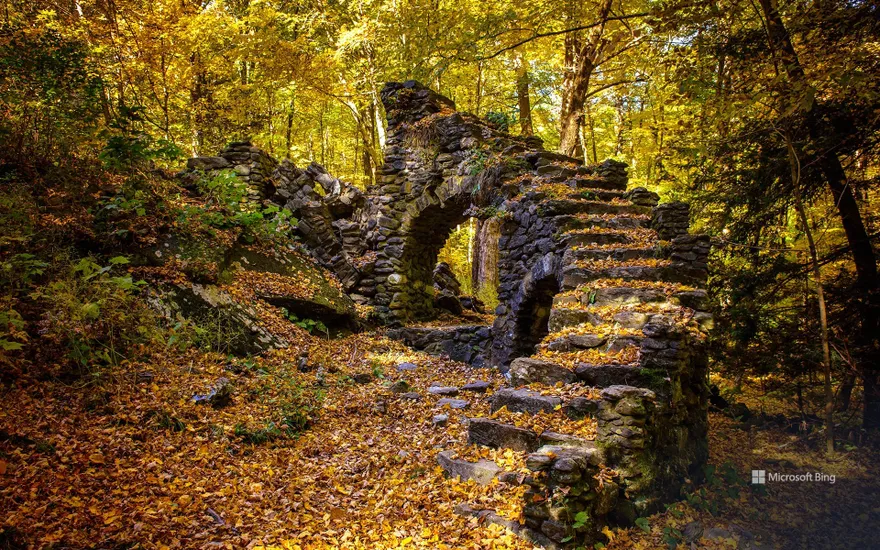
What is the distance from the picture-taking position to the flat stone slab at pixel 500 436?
14.5 ft

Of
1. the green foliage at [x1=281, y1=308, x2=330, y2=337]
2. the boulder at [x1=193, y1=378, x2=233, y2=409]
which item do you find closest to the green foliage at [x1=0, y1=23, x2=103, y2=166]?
the green foliage at [x1=281, y1=308, x2=330, y2=337]

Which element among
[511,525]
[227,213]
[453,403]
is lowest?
[511,525]

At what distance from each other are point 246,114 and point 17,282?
1197 centimetres

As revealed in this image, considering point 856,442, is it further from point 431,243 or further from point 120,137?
point 120,137

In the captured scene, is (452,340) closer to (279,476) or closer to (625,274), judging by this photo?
(625,274)

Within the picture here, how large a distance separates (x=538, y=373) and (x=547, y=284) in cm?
328

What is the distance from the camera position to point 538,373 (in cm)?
544

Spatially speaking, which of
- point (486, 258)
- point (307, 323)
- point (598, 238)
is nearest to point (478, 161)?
point (598, 238)

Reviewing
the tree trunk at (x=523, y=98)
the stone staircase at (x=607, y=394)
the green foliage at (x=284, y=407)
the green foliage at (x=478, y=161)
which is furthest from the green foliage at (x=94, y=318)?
the tree trunk at (x=523, y=98)

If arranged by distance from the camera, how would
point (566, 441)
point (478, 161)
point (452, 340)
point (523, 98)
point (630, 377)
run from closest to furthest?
point (566, 441) < point (630, 377) < point (478, 161) < point (452, 340) < point (523, 98)

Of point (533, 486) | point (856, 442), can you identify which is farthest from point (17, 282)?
point (856, 442)

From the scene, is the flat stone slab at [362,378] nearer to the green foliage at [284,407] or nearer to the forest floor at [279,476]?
the forest floor at [279,476]

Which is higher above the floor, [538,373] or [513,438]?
[538,373]

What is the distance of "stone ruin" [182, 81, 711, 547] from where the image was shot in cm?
430
